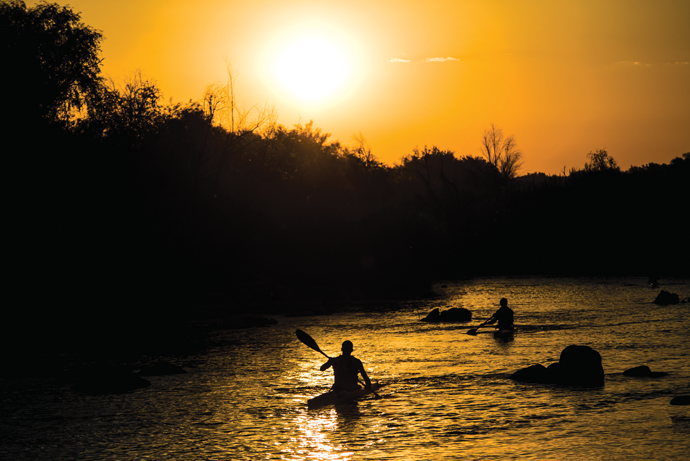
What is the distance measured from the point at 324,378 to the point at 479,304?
2987 centimetres

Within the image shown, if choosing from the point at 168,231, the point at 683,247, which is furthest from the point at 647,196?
the point at 168,231

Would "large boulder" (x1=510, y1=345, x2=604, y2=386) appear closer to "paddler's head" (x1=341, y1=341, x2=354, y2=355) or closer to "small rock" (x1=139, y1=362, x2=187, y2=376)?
"paddler's head" (x1=341, y1=341, x2=354, y2=355)

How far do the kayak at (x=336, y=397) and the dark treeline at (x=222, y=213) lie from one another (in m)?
21.1

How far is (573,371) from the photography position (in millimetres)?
22406

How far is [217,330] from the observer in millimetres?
40125

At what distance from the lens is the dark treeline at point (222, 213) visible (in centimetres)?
3728

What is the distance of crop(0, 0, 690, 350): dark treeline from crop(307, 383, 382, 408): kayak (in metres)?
21.1

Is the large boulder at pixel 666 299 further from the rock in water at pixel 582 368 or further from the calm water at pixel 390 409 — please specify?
the rock in water at pixel 582 368

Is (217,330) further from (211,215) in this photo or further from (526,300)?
(526,300)

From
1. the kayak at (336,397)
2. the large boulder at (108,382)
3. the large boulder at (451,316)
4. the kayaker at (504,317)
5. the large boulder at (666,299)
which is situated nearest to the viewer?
the kayak at (336,397)

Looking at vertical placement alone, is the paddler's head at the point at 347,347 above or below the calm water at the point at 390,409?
above

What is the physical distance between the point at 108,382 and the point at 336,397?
8012mm

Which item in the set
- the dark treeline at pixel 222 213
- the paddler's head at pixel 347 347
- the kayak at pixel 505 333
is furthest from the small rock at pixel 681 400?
the dark treeline at pixel 222 213

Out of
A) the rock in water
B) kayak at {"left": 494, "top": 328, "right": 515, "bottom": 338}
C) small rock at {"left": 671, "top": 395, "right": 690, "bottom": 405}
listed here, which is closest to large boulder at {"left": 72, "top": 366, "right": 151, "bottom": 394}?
the rock in water
